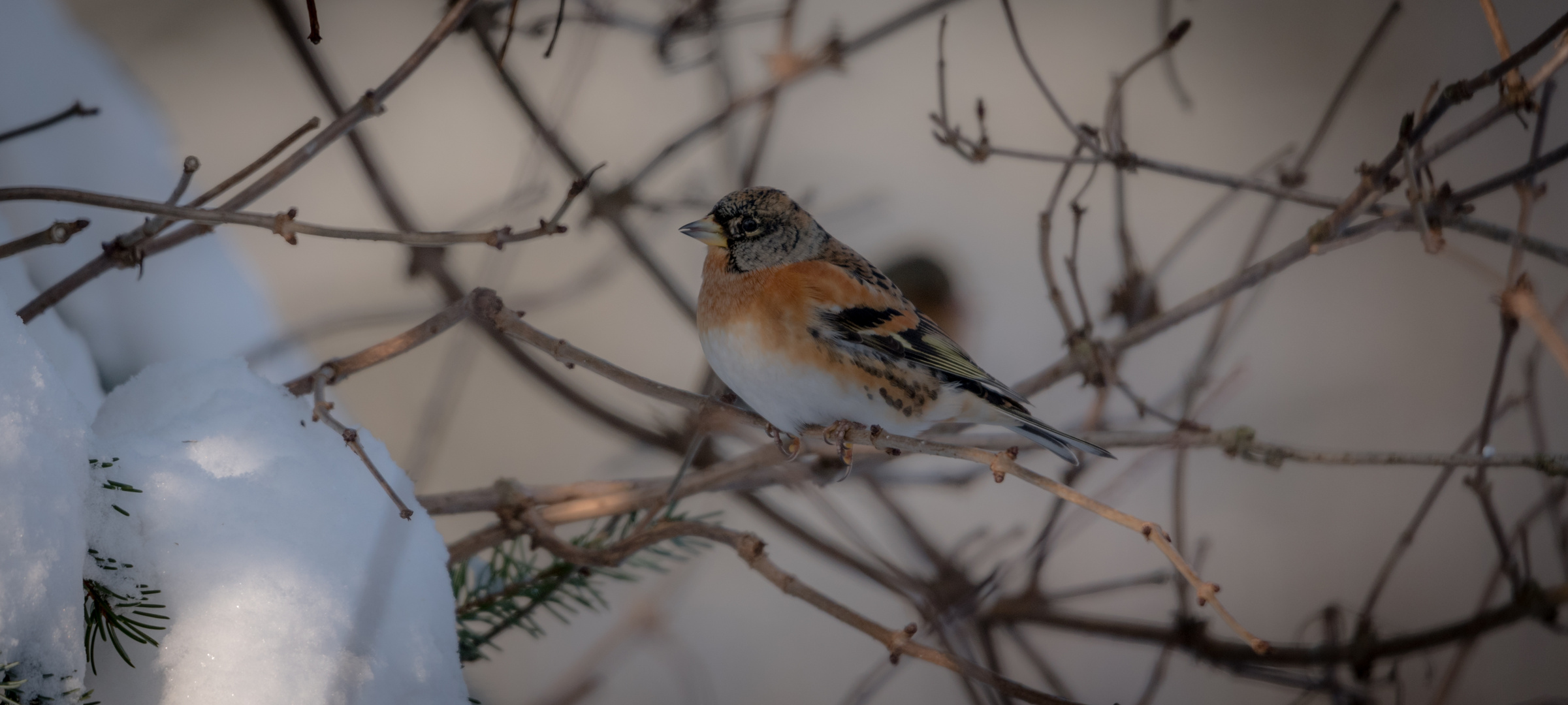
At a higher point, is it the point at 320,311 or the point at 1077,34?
the point at 1077,34

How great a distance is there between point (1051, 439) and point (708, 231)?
0.97 feet

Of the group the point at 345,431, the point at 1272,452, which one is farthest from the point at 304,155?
the point at 1272,452

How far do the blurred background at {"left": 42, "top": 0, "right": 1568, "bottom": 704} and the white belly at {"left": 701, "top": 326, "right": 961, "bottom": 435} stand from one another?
0.33 m

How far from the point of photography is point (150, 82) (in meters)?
0.77

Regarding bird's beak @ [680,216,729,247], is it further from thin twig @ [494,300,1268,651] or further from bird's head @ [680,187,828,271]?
thin twig @ [494,300,1268,651]

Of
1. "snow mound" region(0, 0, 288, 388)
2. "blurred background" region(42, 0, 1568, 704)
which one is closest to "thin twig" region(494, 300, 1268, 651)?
"snow mound" region(0, 0, 288, 388)

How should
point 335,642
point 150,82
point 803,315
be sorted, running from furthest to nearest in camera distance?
1. point 150,82
2. point 803,315
3. point 335,642

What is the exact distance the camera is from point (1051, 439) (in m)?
0.62

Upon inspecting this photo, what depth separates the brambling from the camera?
585 millimetres

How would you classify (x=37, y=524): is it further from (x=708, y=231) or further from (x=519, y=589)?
(x=708, y=231)

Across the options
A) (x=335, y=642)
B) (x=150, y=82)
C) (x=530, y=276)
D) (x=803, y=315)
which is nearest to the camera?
(x=335, y=642)

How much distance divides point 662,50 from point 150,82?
47cm

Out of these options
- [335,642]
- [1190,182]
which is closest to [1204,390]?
[1190,182]

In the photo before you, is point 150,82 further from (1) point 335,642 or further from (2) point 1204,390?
(2) point 1204,390
